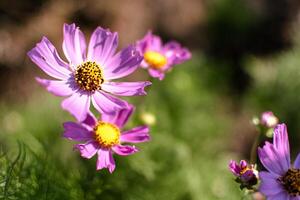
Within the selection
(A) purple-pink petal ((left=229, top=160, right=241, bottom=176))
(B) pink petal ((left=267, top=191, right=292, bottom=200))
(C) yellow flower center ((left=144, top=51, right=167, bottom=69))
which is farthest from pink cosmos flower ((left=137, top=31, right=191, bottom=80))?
(B) pink petal ((left=267, top=191, right=292, bottom=200))

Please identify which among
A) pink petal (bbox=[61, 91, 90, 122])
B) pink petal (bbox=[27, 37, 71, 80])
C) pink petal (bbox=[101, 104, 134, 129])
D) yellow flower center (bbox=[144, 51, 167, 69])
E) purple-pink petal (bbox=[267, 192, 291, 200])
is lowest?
purple-pink petal (bbox=[267, 192, 291, 200])

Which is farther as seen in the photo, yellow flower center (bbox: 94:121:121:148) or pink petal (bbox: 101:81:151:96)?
yellow flower center (bbox: 94:121:121:148)

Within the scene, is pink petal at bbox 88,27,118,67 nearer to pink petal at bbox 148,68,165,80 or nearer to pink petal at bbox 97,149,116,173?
pink petal at bbox 148,68,165,80

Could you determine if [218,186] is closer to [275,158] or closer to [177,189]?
[177,189]

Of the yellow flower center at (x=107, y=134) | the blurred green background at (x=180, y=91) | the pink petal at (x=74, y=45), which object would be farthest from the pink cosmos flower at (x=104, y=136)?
the blurred green background at (x=180, y=91)

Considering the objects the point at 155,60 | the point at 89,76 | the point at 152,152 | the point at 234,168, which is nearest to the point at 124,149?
the point at 89,76

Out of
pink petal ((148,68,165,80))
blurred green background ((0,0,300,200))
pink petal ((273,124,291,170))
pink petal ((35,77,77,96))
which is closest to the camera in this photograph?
pink petal ((35,77,77,96))

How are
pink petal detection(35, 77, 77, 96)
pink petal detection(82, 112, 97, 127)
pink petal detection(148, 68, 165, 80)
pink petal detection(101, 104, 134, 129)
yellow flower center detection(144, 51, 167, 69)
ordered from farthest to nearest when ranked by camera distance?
yellow flower center detection(144, 51, 167, 69) < pink petal detection(148, 68, 165, 80) < pink petal detection(101, 104, 134, 129) < pink petal detection(82, 112, 97, 127) < pink petal detection(35, 77, 77, 96)

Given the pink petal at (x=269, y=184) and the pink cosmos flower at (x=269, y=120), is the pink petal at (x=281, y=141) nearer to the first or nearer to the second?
the pink petal at (x=269, y=184)
